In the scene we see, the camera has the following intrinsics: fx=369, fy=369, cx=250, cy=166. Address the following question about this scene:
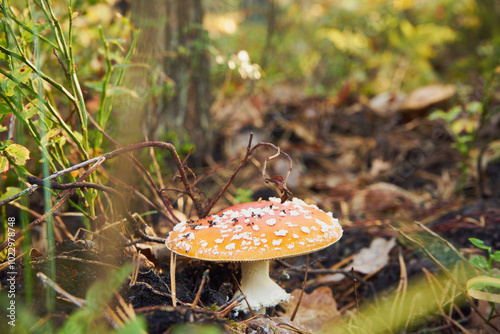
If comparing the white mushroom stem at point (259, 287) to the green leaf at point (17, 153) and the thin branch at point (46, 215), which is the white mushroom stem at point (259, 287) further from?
the green leaf at point (17, 153)

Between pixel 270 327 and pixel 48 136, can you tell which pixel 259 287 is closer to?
pixel 270 327

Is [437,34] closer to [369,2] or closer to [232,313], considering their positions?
[369,2]

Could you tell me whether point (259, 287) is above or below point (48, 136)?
below

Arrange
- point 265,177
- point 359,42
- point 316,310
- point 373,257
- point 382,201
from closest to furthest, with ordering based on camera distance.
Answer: point 265,177 < point 316,310 < point 373,257 < point 382,201 < point 359,42

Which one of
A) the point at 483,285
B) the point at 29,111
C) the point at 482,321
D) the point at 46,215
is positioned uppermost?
the point at 29,111

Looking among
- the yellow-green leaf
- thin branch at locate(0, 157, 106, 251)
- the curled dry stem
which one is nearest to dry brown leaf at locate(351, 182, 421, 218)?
the yellow-green leaf

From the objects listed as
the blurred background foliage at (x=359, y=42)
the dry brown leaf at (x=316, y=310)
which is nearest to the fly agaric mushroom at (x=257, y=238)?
the dry brown leaf at (x=316, y=310)

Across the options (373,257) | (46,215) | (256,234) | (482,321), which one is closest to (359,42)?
(373,257)
